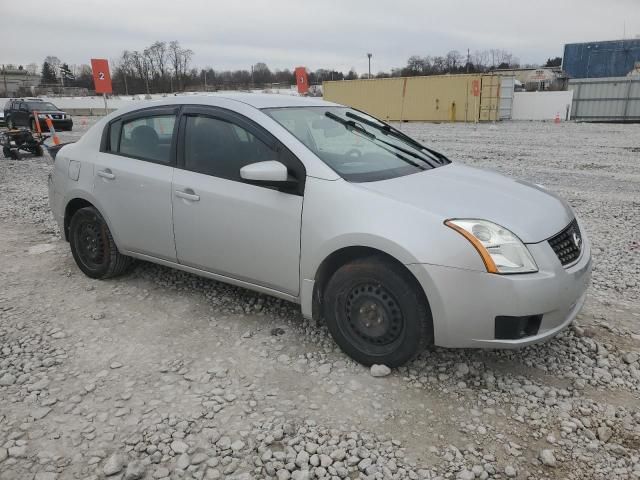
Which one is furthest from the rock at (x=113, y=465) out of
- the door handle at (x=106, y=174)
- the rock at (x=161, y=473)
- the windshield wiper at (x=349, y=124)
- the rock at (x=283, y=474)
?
the windshield wiper at (x=349, y=124)

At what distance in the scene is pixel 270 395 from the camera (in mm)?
2953

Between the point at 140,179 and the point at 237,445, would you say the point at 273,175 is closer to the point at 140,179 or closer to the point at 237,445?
the point at 140,179

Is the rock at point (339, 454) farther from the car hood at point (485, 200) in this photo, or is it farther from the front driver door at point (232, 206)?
the car hood at point (485, 200)

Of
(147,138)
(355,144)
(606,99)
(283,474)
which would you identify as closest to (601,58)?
(606,99)

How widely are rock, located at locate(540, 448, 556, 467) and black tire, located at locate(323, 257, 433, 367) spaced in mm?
807

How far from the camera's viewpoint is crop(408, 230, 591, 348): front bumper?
269 cm

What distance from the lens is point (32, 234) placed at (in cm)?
652

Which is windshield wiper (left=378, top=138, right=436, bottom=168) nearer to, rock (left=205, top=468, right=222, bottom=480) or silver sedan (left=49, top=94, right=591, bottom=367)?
silver sedan (left=49, top=94, right=591, bottom=367)

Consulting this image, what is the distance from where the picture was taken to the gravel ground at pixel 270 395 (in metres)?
2.43

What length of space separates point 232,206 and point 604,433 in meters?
2.56

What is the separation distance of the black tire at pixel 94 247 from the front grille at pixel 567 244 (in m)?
3.56

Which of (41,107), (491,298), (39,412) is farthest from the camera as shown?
(41,107)

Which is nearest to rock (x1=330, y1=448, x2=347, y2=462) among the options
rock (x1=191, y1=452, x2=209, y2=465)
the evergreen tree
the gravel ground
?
the gravel ground

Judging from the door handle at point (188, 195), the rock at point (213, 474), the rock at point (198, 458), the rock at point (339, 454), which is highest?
the door handle at point (188, 195)
